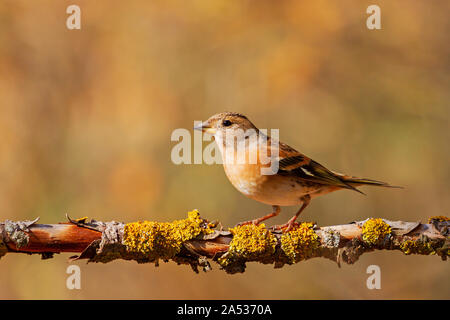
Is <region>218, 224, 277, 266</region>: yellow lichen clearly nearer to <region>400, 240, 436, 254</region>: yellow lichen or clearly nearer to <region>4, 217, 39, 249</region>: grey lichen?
<region>400, 240, 436, 254</region>: yellow lichen

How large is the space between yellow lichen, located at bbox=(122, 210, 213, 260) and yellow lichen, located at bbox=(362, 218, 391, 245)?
1295 millimetres

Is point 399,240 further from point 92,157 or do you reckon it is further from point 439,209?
point 92,157

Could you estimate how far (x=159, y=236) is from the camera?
4277 mm

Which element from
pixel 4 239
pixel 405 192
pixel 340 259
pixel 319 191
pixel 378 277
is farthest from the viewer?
pixel 405 192

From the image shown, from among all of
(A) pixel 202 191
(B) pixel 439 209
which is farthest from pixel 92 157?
(B) pixel 439 209

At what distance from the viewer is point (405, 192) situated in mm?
7938

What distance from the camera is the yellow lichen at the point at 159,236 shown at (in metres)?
4.21

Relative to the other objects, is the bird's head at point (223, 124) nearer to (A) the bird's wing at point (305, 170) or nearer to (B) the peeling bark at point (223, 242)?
(A) the bird's wing at point (305, 170)

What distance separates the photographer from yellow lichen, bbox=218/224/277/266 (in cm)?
428

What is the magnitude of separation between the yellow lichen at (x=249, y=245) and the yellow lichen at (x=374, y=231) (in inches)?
30.1

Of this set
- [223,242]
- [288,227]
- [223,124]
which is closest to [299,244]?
[288,227]

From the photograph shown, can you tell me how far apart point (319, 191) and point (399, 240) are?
2.97 feet

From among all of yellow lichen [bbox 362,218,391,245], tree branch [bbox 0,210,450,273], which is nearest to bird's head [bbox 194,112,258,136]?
tree branch [bbox 0,210,450,273]

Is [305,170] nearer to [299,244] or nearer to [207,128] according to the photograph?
[299,244]
